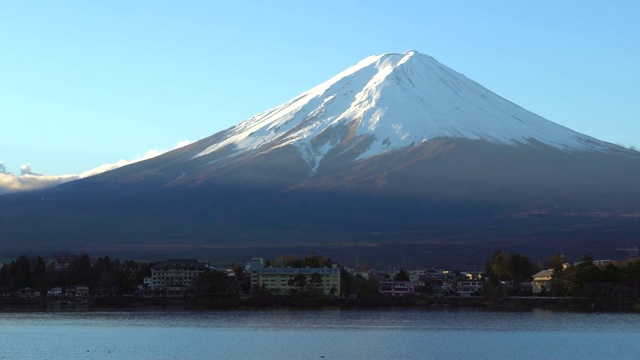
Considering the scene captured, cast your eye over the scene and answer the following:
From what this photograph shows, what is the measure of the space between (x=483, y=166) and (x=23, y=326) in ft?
296

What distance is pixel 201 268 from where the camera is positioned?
7119 cm

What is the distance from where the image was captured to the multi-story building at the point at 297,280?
2562 inches

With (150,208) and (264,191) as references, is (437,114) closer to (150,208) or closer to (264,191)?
(264,191)

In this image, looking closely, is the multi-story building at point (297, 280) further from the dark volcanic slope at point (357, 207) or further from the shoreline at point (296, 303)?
the dark volcanic slope at point (357, 207)

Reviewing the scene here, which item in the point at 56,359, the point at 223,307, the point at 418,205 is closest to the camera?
the point at 56,359

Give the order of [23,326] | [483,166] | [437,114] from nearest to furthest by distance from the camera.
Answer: [23,326], [483,166], [437,114]

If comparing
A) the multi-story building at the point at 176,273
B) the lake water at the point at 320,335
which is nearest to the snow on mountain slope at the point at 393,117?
the multi-story building at the point at 176,273

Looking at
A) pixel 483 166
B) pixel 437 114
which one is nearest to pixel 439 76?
pixel 437 114

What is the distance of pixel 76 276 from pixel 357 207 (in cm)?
5300

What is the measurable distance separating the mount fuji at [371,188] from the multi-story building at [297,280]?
2875 centimetres

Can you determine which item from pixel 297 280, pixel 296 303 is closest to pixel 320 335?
pixel 296 303

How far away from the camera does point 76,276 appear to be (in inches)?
2773

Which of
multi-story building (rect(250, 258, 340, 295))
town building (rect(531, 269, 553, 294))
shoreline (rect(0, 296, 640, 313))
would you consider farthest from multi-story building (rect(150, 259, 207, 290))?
town building (rect(531, 269, 553, 294))

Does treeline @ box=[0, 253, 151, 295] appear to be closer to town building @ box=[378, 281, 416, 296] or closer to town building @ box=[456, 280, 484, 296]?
town building @ box=[378, 281, 416, 296]
